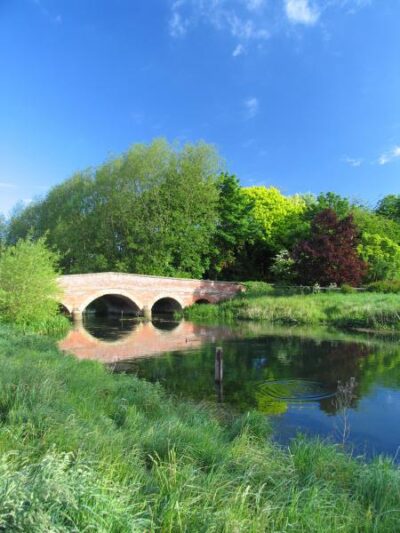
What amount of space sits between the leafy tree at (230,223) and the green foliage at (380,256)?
383 inches

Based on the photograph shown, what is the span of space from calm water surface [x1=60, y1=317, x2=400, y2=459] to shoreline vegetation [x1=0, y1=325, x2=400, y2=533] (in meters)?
1.88

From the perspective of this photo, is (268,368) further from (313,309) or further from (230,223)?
(230,223)

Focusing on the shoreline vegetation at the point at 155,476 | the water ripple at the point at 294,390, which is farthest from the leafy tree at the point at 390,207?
the shoreline vegetation at the point at 155,476

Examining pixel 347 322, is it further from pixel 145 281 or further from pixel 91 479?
pixel 91 479

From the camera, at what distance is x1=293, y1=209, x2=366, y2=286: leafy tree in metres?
26.7

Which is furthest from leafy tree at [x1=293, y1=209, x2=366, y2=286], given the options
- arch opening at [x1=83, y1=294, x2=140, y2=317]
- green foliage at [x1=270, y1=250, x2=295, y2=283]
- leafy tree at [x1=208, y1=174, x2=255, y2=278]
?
arch opening at [x1=83, y1=294, x2=140, y2=317]

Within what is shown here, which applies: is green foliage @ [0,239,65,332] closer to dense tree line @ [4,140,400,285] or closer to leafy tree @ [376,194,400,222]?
dense tree line @ [4,140,400,285]

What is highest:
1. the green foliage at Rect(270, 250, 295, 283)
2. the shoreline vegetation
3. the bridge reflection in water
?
the green foliage at Rect(270, 250, 295, 283)

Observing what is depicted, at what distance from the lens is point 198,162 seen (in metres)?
36.2

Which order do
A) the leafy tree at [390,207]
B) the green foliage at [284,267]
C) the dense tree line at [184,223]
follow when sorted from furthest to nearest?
the leafy tree at [390,207], the dense tree line at [184,223], the green foliage at [284,267]

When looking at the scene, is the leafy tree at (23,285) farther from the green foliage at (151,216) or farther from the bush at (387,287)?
the bush at (387,287)

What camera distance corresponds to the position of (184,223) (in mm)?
34188

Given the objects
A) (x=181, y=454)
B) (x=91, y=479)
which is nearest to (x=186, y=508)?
(x=91, y=479)

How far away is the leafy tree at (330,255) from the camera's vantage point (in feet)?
87.5
